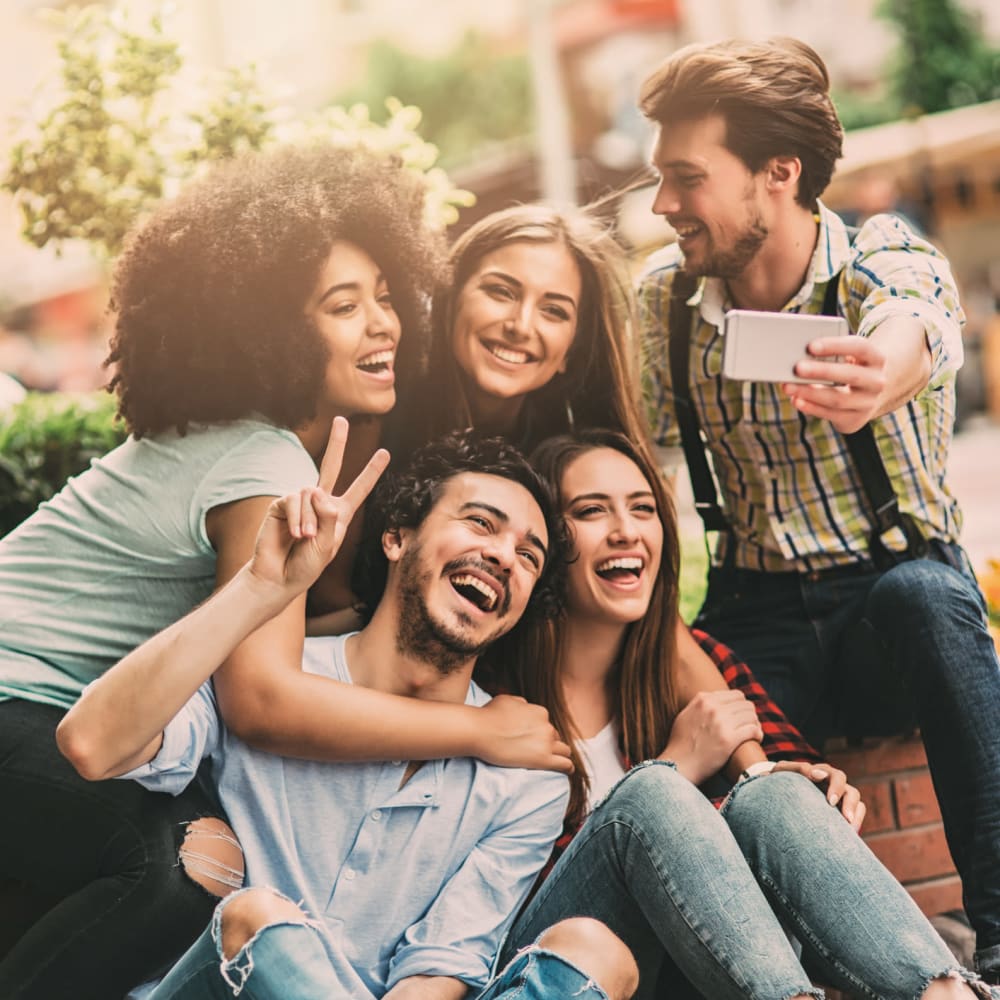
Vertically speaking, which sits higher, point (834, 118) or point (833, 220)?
point (834, 118)

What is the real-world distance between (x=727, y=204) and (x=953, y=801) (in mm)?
1312

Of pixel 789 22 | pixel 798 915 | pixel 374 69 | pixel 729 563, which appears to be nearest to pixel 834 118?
pixel 729 563

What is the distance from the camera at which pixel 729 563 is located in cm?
312

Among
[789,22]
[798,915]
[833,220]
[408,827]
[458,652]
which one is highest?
[789,22]

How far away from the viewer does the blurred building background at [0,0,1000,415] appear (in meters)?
8.96

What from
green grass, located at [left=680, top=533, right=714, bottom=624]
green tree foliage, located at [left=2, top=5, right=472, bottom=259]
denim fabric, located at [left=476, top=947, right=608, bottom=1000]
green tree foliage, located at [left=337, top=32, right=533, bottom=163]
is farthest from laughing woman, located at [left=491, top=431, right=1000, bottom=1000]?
green tree foliage, located at [left=337, top=32, right=533, bottom=163]

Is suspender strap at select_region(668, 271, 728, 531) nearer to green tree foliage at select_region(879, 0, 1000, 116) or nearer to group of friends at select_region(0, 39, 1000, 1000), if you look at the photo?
group of friends at select_region(0, 39, 1000, 1000)

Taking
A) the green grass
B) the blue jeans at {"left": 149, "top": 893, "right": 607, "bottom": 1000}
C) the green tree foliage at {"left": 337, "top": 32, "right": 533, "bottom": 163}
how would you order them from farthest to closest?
1. the green tree foliage at {"left": 337, "top": 32, "right": 533, "bottom": 163}
2. the green grass
3. the blue jeans at {"left": 149, "top": 893, "right": 607, "bottom": 1000}

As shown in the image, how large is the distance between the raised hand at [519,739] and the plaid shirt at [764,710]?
221 millimetres

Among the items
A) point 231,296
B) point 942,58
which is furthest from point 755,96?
point 942,58

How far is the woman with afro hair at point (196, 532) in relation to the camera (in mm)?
2178

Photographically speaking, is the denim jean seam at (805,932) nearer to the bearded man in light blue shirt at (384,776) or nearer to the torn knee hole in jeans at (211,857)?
the bearded man in light blue shirt at (384,776)

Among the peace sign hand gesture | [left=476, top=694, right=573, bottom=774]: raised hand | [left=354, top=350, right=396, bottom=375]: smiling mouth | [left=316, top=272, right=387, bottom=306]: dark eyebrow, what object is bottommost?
[left=476, top=694, right=573, bottom=774]: raised hand

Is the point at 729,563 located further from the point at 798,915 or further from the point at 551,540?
the point at 798,915
